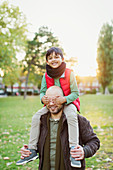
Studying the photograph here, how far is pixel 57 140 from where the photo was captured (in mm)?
2406

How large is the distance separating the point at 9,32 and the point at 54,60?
22204 mm

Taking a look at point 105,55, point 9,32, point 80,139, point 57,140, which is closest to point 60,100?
point 57,140

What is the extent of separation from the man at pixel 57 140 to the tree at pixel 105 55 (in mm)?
52631

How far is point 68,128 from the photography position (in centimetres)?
241

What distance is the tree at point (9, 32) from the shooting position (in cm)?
2088

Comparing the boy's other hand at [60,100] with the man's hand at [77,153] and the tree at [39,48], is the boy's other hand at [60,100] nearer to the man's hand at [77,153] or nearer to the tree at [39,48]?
the man's hand at [77,153]

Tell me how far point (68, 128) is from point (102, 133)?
7394 mm

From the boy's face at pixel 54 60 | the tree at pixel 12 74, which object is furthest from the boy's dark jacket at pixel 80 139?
the tree at pixel 12 74

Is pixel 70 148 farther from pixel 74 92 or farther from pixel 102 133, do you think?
pixel 102 133

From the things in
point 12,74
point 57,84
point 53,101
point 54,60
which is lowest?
point 53,101

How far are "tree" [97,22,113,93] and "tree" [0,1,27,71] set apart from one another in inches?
1229

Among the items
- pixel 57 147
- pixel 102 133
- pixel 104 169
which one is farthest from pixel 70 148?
pixel 102 133

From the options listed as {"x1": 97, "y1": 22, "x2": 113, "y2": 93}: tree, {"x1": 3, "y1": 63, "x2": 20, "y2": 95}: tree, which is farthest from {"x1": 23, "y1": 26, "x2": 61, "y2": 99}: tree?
{"x1": 97, "y1": 22, "x2": 113, "y2": 93}: tree

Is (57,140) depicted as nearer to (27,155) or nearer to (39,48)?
(27,155)
